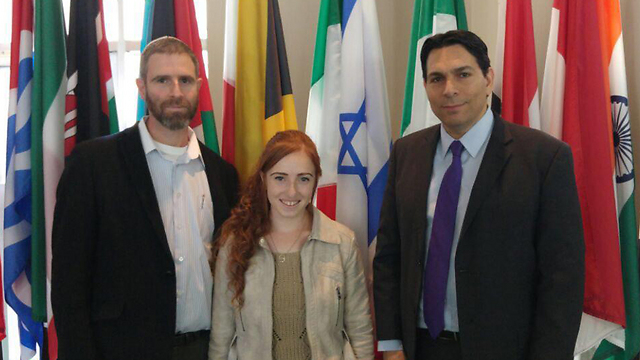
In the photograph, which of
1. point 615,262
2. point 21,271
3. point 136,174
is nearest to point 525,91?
point 615,262

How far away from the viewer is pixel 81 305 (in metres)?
1.85

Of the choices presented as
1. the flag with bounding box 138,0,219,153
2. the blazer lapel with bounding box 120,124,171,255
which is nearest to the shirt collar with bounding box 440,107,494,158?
the blazer lapel with bounding box 120,124,171,255

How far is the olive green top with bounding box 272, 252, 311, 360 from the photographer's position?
193 cm

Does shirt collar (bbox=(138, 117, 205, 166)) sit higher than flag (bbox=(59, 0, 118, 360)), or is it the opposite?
flag (bbox=(59, 0, 118, 360))

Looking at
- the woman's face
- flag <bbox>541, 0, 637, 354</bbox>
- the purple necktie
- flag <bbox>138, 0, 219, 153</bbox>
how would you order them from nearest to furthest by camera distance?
1. the purple necktie
2. the woman's face
3. flag <bbox>541, 0, 637, 354</bbox>
4. flag <bbox>138, 0, 219, 153</bbox>

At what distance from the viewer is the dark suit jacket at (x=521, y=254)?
1624 millimetres

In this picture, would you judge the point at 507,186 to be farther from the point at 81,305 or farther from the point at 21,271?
the point at 21,271

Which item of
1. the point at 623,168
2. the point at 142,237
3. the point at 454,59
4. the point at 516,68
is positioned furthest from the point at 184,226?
the point at 623,168

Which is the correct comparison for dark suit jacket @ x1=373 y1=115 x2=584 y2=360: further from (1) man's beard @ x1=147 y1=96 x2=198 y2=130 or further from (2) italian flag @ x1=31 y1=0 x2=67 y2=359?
(2) italian flag @ x1=31 y1=0 x2=67 y2=359

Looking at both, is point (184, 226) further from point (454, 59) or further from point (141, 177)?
point (454, 59)

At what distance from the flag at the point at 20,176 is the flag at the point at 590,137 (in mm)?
2288

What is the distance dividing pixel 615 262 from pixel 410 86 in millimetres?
1177

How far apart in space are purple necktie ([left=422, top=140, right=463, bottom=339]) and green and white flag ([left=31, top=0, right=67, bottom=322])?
1.60 meters

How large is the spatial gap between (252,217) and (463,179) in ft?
2.61
